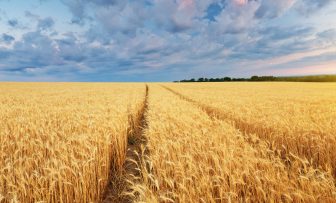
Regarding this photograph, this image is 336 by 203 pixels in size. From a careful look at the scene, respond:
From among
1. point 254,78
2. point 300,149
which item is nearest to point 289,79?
point 254,78

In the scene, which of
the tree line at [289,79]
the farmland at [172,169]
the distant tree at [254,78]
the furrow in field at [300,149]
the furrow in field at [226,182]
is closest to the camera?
the furrow in field at [226,182]

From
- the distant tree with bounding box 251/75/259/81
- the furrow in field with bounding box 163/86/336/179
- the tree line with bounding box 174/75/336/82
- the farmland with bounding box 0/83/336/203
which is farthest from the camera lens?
the distant tree with bounding box 251/75/259/81

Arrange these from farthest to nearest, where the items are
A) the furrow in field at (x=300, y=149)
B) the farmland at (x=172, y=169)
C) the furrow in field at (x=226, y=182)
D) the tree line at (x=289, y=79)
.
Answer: the tree line at (x=289, y=79), the furrow in field at (x=300, y=149), the farmland at (x=172, y=169), the furrow in field at (x=226, y=182)

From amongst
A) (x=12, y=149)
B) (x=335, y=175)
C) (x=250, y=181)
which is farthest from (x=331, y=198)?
(x=12, y=149)

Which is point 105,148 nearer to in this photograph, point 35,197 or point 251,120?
point 35,197

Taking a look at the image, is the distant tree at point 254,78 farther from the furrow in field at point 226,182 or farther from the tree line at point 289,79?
the furrow in field at point 226,182

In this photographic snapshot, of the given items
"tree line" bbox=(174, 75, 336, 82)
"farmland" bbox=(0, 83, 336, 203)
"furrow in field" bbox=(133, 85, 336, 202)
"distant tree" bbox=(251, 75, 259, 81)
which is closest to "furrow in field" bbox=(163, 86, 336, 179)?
"farmland" bbox=(0, 83, 336, 203)

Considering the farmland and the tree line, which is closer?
the farmland

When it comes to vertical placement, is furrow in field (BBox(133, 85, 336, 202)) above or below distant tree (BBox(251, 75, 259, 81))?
above

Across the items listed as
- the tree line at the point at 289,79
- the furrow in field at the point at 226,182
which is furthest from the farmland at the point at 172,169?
the tree line at the point at 289,79

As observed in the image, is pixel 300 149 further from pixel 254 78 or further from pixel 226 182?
pixel 254 78

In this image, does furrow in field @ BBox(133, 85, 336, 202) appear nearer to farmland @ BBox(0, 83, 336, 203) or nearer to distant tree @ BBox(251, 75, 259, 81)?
farmland @ BBox(0, 83, 336, 203)

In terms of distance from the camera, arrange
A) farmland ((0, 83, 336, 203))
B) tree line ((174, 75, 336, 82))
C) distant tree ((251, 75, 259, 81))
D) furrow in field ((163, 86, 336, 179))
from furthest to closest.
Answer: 1. distant tree ((251, 75, 259, 81))
2. tree line ((174, 75, 336, 82))
3. furrow in field ((163, 86, 336, 179))
4. farmland ((0, 83, 336, 203))

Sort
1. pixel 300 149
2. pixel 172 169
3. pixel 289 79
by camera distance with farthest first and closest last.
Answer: pixel 289 79, pixel 300 149, pixel 172 169
